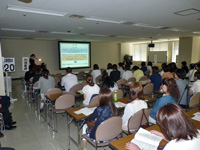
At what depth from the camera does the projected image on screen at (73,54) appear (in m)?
12.0

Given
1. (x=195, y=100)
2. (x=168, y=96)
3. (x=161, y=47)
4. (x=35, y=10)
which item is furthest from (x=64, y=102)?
(x=161, y=47)

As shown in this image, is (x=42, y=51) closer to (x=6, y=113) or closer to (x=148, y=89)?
(x=6, y=113)

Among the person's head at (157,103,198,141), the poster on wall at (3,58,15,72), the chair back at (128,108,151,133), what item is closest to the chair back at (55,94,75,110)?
the chair back at (128,108,151,133)

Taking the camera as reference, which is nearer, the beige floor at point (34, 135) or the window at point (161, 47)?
the beige floor at point (34, 135)

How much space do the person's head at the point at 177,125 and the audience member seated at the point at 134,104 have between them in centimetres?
123

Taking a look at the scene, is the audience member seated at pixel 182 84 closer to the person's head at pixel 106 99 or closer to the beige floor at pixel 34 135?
the person's head at pixel 106 99

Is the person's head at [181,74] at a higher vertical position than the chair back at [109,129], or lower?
higher

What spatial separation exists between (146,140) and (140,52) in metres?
14.8

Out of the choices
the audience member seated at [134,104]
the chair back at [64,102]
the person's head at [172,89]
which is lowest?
the chair back at [64,102]

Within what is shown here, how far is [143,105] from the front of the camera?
2592 millimetres

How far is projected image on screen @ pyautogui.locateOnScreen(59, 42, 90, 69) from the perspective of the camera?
474 inches

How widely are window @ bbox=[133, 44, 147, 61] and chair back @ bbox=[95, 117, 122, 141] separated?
14122 mm

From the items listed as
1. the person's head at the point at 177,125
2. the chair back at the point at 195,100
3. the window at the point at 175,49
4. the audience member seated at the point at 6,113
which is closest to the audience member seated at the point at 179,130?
the person's head at the point at 177,125

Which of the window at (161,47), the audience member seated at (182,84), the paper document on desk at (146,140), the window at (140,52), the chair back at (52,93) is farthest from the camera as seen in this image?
the window at (140,52)
